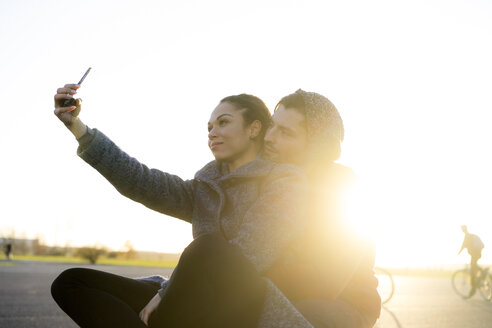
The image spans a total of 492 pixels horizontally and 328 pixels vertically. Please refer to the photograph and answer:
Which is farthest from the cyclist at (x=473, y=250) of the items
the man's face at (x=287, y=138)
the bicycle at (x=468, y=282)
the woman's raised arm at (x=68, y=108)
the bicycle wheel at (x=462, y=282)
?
the woman's raised arm at (x=68, y=108)

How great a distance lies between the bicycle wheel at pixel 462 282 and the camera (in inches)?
605

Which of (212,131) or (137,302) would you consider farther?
(212,131)

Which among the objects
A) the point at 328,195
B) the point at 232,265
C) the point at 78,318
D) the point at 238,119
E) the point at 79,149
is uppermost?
the point at 238,119

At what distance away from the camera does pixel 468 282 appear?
1548cm

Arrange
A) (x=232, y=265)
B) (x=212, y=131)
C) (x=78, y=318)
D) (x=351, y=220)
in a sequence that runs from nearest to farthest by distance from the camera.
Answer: (x=232, y=265) < (x=78, y=318) < (x=351, y=220) < (x=212, y=131)

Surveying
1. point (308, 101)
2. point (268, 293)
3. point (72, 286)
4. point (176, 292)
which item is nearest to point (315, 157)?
point (308, 101)

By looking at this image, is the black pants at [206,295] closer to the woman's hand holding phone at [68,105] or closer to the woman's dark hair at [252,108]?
the woman's hand holding phone at [68,105]

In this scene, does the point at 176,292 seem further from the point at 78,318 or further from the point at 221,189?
the point at 221,189

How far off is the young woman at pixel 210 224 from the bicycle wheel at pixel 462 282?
1503cm

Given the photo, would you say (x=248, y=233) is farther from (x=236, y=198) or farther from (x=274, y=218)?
(x=236, y=198)

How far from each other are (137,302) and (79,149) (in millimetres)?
689

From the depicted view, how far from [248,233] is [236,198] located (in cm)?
28

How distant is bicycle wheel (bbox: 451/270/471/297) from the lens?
15359mm

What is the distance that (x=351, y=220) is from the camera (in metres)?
2.18
